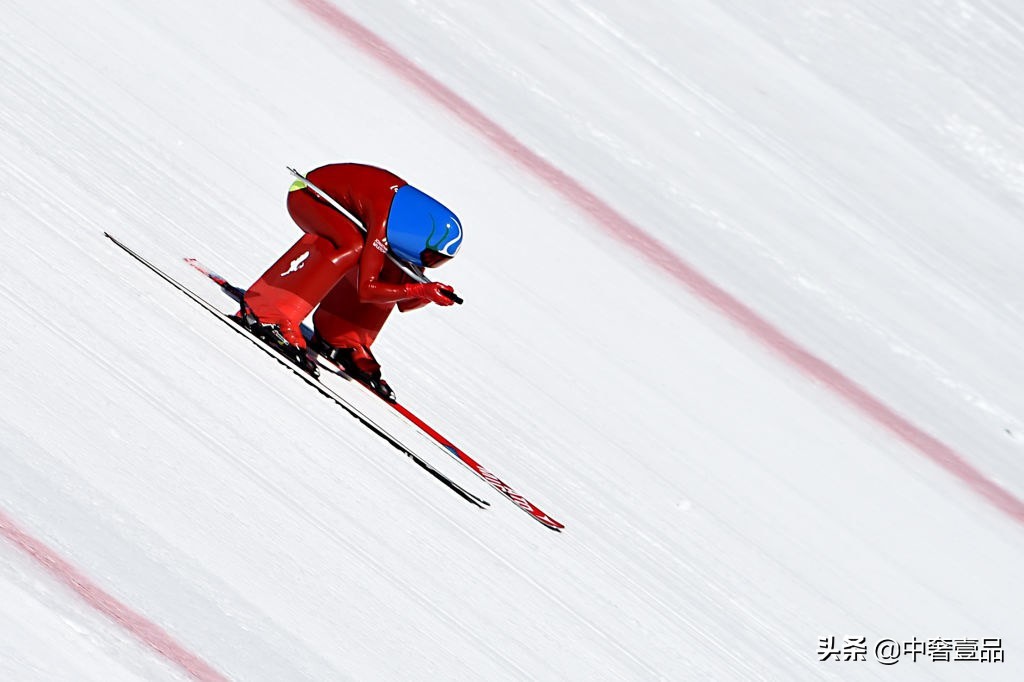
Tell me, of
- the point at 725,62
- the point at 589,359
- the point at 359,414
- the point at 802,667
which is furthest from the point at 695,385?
the point at 725,62

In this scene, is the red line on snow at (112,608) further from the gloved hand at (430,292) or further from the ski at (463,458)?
the gloved hand at (430,292)

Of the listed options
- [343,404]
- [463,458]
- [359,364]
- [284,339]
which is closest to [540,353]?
[463,458]

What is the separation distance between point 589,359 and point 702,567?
95 centimetres

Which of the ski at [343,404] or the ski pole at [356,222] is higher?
the ski pole at [356,222]

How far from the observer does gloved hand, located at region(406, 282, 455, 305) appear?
176 inches

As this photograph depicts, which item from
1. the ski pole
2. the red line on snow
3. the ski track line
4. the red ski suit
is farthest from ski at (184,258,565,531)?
the ski track line

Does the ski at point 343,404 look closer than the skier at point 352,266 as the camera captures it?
No

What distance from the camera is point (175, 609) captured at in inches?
167

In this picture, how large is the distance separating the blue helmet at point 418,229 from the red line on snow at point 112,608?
4.54ft

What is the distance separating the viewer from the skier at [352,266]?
15.1 ft

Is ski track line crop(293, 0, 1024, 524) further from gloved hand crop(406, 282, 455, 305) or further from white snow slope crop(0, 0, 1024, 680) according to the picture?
gloved hand crop(406, 282, 455, 305)

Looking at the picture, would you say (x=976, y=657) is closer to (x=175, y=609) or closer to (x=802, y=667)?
(x=802, y=667)

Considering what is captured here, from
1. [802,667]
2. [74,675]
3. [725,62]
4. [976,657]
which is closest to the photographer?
[74,675]

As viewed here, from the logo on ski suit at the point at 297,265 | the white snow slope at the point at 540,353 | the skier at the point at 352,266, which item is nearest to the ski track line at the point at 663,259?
the white snow slope at the point at 540,353
